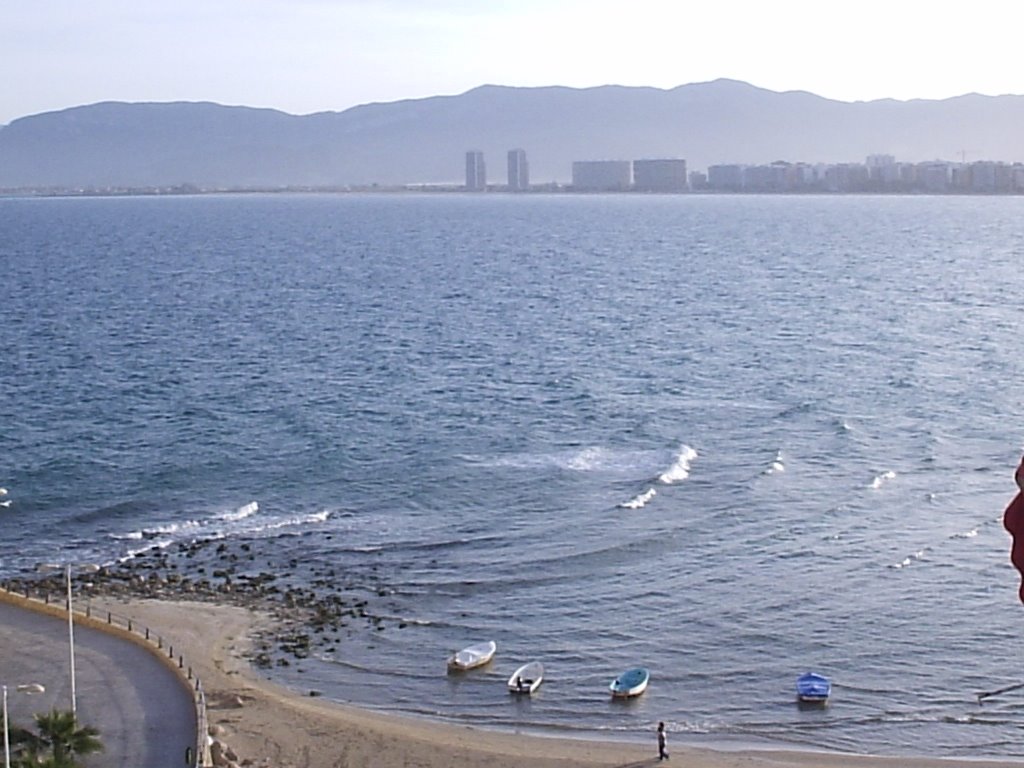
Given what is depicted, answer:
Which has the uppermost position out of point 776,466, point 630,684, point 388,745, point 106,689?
point 106,689

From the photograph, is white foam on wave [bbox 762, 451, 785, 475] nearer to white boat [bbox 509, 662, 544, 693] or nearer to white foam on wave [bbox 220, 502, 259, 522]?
white foam on wave [bbox 220, 502, 259, 522]

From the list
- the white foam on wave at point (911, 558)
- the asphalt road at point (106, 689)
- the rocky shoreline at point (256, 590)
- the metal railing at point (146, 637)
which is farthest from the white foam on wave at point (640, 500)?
the asphalt road at point (106, 689)

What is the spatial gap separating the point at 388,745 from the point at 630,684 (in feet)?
16.9

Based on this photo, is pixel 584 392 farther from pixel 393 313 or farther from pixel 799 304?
pixel 799 304

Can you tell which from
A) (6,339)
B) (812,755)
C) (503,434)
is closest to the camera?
(812,755)

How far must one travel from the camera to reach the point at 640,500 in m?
44.8

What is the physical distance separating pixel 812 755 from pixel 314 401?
3810 cm

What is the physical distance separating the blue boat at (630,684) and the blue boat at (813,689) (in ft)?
9.69

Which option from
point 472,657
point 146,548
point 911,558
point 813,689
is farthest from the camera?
point 146,548

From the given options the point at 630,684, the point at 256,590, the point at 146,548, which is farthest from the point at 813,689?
the point at 146,548

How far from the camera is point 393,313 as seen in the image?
98.8 metres

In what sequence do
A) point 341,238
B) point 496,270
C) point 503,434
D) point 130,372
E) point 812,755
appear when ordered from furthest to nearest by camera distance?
1. point 341,238
2. point 496,270
3. point 130,372
4. point 503,434
5. point 812,755


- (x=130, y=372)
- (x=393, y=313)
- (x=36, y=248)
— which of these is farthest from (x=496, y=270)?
(x=130, y=372)

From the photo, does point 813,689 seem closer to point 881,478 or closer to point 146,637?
point 146,637
